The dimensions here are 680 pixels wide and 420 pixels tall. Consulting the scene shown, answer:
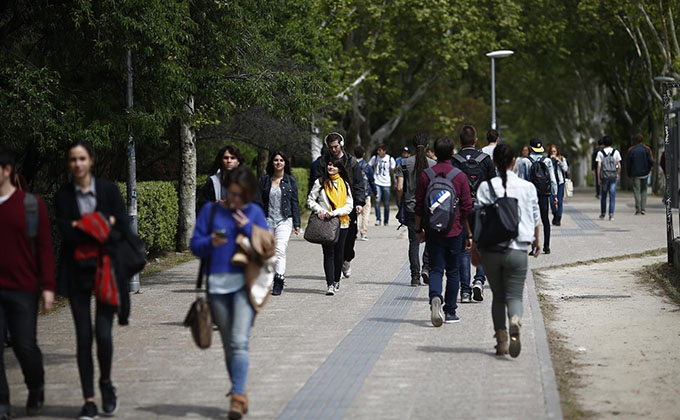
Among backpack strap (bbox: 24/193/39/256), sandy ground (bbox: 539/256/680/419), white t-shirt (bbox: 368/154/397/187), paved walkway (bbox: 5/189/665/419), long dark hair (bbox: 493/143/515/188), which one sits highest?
long dark hair (bbox: 493/143/515/188)

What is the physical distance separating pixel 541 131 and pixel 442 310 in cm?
7902

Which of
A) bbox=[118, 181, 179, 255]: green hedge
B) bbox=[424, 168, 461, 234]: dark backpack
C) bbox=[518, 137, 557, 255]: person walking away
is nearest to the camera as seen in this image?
bbox=[424, 168, 461, 234]: dark backpack

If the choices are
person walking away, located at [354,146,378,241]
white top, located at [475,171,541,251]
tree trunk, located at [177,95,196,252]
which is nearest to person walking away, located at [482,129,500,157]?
white top, located at [475,171,541,251]

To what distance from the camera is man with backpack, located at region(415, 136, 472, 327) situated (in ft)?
35.0

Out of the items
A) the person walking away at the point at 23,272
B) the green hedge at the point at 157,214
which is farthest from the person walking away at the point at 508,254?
the green hedge at the point at 157,214

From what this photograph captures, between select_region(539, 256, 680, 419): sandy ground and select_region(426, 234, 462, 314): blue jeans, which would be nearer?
select_region(539, 256, 680, 419): sandy ground

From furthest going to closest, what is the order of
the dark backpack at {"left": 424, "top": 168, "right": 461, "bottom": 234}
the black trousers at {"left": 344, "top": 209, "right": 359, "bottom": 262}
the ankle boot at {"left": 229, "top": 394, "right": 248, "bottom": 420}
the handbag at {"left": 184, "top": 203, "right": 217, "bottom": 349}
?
the black trousers at {"left": 344, "top": 209, "right": 359, "bottom": 262} < the dark backpack at {"left": 424, "top": 168, "right": 461, "bottom": 234} < the handbag at {"left": 184, "top": 203, "right": 217, "bottom": 349} < the ankle boot at {"left": 229, "top": 394, "right": 248, "bottom": 420}

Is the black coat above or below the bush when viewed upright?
above

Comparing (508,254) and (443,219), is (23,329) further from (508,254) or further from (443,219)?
(443,219)

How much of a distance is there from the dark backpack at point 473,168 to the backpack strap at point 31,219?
5635 mm

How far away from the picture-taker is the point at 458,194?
10.9 m

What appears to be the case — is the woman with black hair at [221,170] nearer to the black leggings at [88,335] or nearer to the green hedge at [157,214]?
the black leggings at [88,335]

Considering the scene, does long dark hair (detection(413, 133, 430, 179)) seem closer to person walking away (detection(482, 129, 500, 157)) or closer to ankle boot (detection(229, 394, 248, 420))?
person walking away (detection(482, 129, 500, 157))

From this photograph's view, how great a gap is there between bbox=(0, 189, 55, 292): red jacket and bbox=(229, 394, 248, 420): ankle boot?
1275mm
